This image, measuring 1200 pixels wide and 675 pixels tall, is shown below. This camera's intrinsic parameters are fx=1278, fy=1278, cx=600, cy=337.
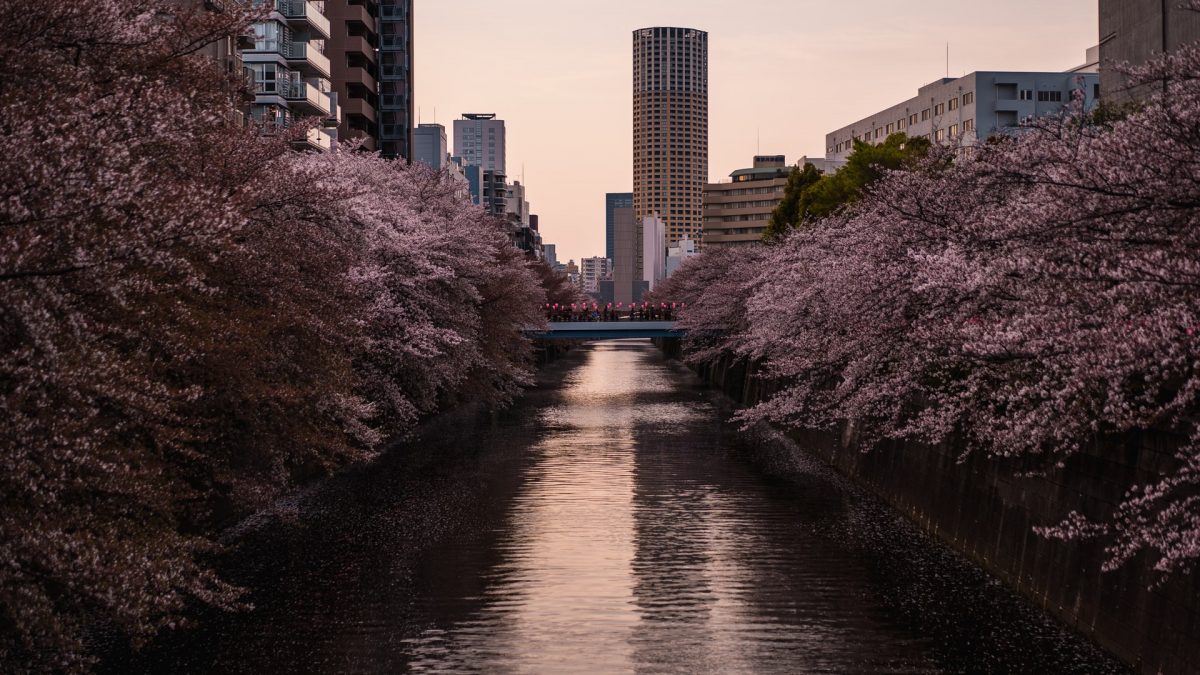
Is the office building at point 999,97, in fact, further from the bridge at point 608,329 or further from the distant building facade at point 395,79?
the distant building facade at point 395,79

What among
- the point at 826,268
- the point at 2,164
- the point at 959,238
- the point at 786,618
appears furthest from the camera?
the point at 826,268

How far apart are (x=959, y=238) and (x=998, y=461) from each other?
4.91 m

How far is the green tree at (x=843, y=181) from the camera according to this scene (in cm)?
6384

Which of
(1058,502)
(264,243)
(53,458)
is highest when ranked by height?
(264,243)

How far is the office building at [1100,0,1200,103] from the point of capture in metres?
57.3

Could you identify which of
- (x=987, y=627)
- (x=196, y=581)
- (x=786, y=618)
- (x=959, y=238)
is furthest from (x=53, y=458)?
(x=959, y=238)

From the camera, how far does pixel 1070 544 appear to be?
914 inches

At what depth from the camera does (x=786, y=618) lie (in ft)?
81.7

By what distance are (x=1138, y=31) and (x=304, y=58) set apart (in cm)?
5067

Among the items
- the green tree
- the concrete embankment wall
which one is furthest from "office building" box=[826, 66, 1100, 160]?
the concrete embankment wall

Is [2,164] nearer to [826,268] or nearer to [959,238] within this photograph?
[959,238]

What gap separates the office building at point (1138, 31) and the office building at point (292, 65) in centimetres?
4280

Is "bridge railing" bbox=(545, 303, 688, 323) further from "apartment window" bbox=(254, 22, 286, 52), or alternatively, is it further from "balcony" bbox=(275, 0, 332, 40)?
"apartment window" bbox=(254, 22, 286, 52)

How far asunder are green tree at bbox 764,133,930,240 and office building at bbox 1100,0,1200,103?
1002cm
